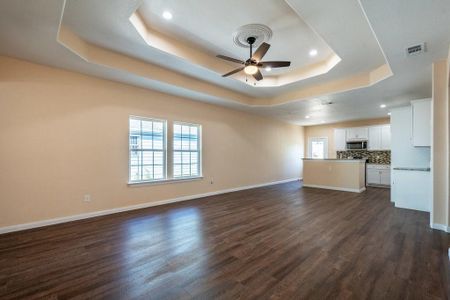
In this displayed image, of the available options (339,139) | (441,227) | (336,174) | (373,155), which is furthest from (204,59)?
(373,155)

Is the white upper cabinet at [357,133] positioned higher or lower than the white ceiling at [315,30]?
lower

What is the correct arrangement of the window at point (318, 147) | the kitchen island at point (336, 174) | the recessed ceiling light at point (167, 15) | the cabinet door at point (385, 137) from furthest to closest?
the window at point (318, 147) < the cabinet door at point (385, 137) < the kitchen island at point (336, 174) < the recessed ceiling light at point (167, 15)

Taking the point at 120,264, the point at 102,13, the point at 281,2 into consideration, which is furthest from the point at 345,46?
the point at 120,264

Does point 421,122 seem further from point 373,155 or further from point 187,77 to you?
point 187,77

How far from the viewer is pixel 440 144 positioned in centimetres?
346

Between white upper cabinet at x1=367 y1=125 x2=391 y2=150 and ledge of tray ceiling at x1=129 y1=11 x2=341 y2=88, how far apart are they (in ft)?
17.8

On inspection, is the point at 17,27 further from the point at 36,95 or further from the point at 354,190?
the point at 354,190

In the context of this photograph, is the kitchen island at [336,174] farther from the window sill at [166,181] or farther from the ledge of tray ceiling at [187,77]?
the window sill at [166,181]

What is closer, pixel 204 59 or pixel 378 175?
A: pixel 204 59

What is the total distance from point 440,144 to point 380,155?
5.55 m

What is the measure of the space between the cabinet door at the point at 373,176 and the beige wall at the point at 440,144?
15.7 ft

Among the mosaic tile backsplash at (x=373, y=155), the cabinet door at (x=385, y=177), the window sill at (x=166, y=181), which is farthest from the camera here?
the mosaic tile backsplash at (x=373, y=155)

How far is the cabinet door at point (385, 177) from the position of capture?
7454 millimetres

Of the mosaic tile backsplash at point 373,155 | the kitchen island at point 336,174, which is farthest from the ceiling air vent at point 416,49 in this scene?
the mosaic tile backsplash at point 373,155
